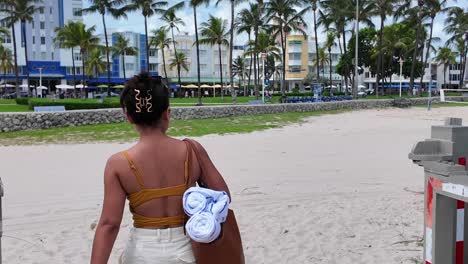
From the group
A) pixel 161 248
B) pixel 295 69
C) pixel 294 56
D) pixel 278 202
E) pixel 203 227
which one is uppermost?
pixel 294 56

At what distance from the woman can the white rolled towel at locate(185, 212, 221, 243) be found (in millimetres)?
155

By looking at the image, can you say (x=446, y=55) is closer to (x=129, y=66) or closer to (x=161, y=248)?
(x=129, y=66)

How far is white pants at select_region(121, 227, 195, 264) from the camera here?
2160 mm

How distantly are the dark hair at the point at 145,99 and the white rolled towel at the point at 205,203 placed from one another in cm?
39

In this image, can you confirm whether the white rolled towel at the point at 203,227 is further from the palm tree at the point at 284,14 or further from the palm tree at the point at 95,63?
the palm tree at the point at 95,63

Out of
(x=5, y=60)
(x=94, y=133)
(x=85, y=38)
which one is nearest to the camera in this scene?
(x=94, y=133)

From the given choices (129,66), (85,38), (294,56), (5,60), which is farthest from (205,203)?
(294,56)

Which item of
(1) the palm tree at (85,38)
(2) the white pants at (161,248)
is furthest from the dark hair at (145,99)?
(1) the palm tree at (85,38)

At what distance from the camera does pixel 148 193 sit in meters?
2.19

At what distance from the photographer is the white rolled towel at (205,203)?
208 centimetres

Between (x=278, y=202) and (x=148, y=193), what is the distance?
5.58 meters

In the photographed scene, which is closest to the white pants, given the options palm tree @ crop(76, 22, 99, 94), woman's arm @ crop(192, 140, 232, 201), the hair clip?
woman's arm @ crop(192, 140, 232, 201)

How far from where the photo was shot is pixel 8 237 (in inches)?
234

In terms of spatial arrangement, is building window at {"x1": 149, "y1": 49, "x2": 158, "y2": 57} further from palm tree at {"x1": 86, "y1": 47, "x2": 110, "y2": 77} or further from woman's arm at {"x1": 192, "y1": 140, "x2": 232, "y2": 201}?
woman's arm at {"x1": 192, "y1": 140, "x2": 232, "y2": 201}
